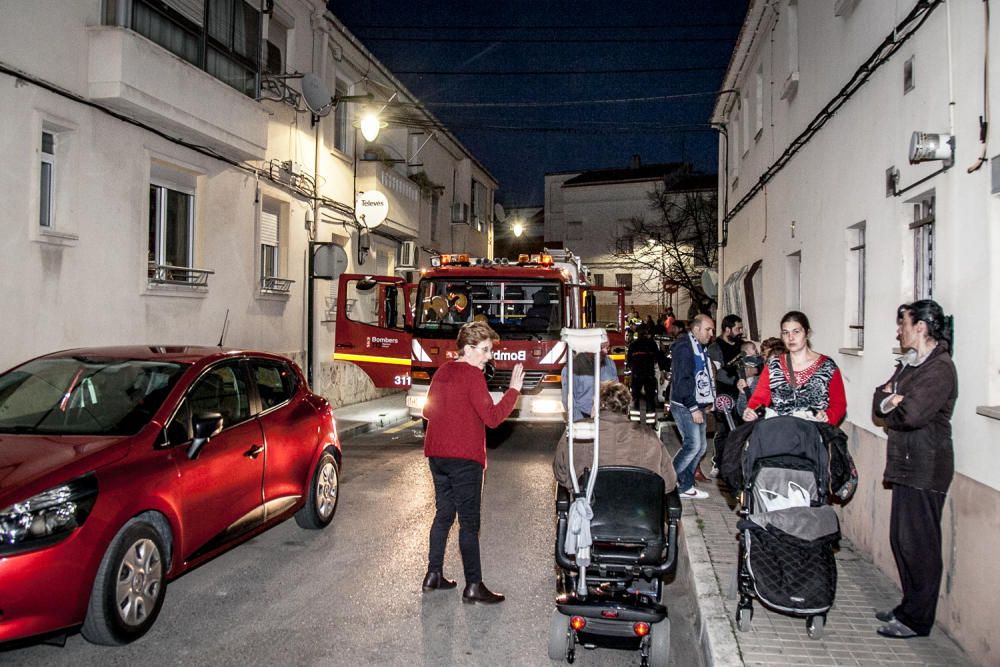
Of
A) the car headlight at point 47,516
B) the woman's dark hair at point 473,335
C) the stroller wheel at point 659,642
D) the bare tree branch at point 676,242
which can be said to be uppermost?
the bare tree branch at point 676,242

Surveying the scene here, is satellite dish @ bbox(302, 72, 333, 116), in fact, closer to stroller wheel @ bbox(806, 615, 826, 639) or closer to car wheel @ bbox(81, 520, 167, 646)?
car wheel @ bbox(81, 520, 167, 646)

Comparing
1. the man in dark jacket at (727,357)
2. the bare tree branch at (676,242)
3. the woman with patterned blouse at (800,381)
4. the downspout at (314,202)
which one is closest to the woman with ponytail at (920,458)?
the woman with patterned blouse at (800,381)

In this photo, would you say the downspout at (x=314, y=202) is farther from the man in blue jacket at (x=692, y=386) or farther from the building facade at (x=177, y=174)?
the man in blue jacket at (x=692, y=386)

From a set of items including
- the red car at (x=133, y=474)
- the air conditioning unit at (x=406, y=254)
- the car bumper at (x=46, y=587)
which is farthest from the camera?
the air conditioning unit at (x=406, y=254)

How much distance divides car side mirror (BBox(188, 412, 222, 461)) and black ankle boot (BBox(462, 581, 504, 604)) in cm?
195

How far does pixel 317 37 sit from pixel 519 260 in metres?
7.01

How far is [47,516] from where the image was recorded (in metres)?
4.07

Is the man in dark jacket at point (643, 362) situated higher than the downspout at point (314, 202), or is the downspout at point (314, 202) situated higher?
the downspout at point (314, 202)

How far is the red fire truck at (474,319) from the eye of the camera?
1128 cm

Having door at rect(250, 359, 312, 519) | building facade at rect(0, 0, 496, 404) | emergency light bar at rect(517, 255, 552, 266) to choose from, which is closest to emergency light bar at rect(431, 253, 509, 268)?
emergency light bar at rect(517, 255, 552, 266)

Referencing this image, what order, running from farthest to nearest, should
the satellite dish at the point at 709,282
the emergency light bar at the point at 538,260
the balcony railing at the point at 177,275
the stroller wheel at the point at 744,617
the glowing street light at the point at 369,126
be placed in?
the satellite dish at the point at 709,282, the glowing street light at the point at 369,126, the emergency light bar at the point at 538,260, the balcony railing at the point at 177,275, the stroller wheel at the point at 744,617

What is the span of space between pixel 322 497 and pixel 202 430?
219 cm

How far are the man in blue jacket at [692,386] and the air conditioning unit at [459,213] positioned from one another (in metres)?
19.3

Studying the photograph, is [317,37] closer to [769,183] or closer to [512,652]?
[769,183]
